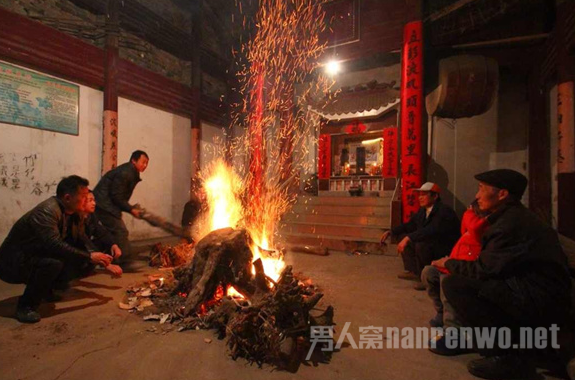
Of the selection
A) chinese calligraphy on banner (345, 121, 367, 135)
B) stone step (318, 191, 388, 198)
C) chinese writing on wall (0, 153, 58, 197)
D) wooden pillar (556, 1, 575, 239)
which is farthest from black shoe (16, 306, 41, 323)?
chinese calligraphy on banner (345, 121, 367, 135)

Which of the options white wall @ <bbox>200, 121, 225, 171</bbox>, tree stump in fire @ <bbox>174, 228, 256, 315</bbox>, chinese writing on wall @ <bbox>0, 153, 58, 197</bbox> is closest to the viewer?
tree stump in fire @ <bbox>174, 228, 256, 315</bbox>

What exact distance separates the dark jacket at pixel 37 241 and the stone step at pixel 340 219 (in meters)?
6.59

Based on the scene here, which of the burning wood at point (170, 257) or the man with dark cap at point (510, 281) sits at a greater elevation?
the man with dark cap at point (510, 281)

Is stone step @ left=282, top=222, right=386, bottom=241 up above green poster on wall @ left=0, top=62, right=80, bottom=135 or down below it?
below

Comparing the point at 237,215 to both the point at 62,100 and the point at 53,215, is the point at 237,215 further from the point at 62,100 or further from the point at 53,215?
the point at 62,100

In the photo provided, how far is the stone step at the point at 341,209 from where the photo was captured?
9.10 metres

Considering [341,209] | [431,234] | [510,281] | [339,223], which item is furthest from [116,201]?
[341,209]

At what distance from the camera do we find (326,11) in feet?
36.7

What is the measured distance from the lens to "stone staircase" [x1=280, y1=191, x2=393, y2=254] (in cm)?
807

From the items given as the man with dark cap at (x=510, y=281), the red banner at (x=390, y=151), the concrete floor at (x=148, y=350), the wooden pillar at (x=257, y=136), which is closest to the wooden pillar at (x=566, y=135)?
the concrete floor at (x=148, y=350)

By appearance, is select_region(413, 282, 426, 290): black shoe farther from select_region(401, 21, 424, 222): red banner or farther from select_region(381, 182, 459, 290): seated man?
select_region(401, 21, 424, 222): red banner

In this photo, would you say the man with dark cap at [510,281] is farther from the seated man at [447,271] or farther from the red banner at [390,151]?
the red banner at [390,151]

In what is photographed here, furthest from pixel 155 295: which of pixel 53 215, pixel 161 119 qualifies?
pixel 161 119

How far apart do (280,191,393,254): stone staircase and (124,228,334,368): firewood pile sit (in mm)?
3210
